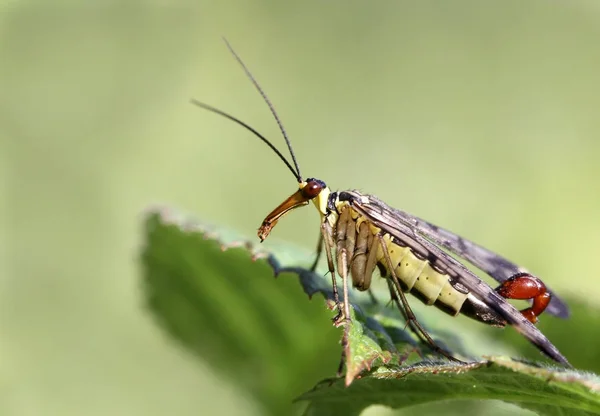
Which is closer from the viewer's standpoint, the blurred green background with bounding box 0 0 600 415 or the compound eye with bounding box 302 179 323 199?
the compound eye with bounding box 302 179 323 199

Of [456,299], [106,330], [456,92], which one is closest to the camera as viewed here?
[456,299]

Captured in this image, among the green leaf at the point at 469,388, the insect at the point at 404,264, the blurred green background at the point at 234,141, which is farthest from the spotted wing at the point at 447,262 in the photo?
the blurred green background at the point at 234,141

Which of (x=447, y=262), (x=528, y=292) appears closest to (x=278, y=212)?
(x=447, y=262)

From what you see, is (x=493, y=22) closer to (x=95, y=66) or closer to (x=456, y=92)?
(x=456, y=92)

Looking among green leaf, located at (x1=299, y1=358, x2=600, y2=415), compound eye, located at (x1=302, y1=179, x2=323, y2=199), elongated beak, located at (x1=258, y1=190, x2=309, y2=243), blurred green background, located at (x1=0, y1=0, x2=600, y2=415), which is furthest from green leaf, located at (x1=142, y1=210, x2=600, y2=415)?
blurred green background, located at (x1=0, y1=0, x2=600, y2=415)

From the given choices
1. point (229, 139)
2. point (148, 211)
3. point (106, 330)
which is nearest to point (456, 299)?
point (148, 211)

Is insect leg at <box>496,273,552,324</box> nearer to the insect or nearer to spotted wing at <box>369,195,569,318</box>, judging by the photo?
the insect

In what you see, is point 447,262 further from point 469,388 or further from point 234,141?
point 234,141
